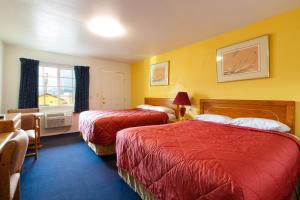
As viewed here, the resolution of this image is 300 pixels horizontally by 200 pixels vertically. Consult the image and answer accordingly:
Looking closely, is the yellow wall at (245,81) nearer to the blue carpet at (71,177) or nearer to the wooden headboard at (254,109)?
the wooden headboard at (254,109)

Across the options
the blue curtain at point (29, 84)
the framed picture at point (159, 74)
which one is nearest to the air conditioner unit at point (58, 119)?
the blue curtain at point (29, 84)

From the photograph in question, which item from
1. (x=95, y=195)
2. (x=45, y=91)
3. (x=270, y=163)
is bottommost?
(x=95, y=195)

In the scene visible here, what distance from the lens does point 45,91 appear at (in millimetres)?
4371

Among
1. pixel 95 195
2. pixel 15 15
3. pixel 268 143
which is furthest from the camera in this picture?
pixel 15 15

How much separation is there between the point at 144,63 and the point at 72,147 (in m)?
3.20

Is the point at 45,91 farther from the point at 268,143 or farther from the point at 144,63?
the point at 268,143

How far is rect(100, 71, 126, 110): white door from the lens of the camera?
5.30m

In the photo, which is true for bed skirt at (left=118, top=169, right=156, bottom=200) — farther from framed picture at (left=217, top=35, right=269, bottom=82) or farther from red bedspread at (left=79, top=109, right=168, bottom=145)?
framed picture at (left=217, top=35, right=269, bottom=82)

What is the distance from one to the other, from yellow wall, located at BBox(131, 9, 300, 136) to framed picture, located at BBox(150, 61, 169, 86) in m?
0.14

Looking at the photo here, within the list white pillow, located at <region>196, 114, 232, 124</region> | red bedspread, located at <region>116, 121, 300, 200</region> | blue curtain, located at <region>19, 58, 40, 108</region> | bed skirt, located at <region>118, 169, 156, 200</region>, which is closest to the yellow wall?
white pillow, located at <region>196, 114, 232, 124</region>

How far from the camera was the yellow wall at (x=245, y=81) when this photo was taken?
2213mm

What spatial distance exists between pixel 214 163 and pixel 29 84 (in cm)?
454

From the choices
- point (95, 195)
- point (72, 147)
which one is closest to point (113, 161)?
point (95, 195)

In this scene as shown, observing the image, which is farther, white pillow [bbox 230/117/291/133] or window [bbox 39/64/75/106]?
window [bbox 39/64/75/106]
